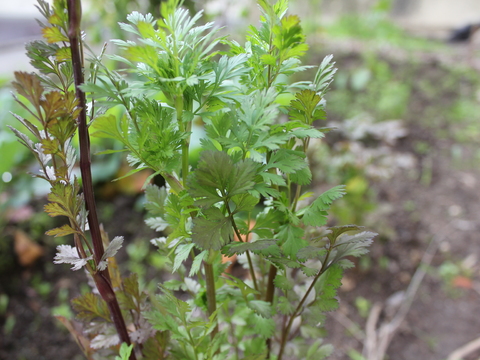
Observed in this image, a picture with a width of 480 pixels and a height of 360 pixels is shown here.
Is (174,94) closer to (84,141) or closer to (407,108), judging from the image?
(84,141)

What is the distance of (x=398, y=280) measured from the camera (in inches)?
58.2

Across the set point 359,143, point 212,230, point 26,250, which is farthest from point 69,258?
point 359,143

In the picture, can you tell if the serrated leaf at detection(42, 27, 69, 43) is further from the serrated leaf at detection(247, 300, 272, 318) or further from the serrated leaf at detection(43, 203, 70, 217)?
the serrated leaf at detection(247, 300, 272, 318)

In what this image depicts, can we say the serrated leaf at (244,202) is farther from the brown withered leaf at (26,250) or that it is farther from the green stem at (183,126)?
the brown withered leaf at (26,250)

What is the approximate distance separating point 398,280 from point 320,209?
4.30 ft

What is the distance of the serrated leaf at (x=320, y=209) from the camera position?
35 cm

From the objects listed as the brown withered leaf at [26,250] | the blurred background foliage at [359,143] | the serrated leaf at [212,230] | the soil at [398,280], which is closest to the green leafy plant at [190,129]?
the serrated leaf at [212,230]

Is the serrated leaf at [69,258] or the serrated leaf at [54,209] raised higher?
the serrated leaf at [54,209]

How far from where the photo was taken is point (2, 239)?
5.05 ft

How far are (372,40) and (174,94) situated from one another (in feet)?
12.1

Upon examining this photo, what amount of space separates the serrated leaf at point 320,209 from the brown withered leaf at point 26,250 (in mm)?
1515

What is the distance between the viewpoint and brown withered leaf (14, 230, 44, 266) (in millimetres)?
1504

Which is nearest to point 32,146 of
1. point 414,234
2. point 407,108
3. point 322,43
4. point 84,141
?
point 84,141

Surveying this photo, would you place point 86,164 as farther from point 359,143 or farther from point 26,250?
point 359,143
